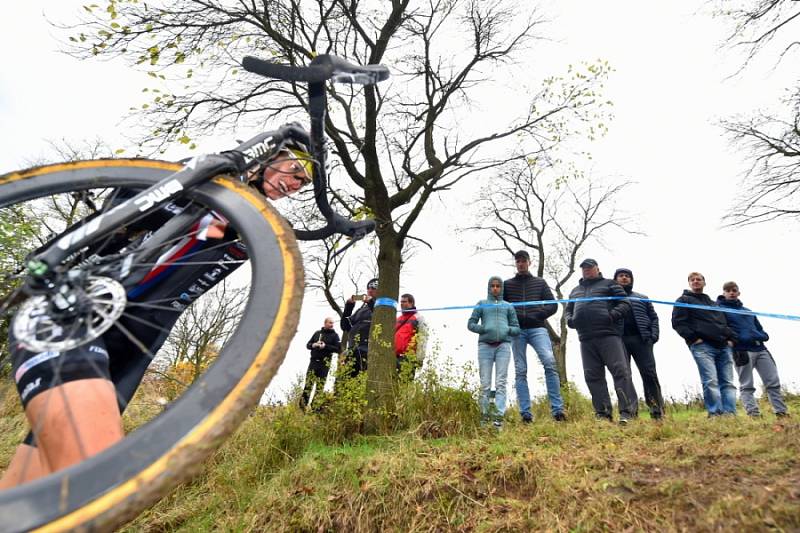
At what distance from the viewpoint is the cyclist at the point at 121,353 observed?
149 centimetres

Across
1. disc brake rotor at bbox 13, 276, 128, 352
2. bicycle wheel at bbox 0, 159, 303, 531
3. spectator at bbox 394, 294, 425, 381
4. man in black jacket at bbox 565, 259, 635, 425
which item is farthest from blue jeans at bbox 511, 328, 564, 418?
disc brake rotor at bbox 13, 276, 128, 352

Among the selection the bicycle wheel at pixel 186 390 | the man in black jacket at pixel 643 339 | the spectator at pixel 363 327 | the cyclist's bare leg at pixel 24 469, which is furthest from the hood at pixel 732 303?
the cyclist's bare leg at pixel 24 469

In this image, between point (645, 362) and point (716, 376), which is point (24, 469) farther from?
point (716, 376)

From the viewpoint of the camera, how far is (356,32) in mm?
8242

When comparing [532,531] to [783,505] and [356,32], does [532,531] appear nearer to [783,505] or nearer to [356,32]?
[783,505]

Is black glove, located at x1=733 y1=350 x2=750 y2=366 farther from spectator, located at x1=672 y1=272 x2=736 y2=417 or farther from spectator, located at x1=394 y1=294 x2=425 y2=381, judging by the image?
spectator, located at x1=394 y1=294 x2=425 y2=381

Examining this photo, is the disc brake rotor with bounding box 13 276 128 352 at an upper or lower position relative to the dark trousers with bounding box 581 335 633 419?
lower

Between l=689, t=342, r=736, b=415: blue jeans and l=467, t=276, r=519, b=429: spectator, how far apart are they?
2.46 metres

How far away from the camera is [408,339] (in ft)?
24.2

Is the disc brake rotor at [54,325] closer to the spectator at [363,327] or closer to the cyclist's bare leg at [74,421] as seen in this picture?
the cyclist's bare leg at [74,421]

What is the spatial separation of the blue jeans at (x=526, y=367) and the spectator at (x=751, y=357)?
2.47m

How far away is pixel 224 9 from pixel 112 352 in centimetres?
689

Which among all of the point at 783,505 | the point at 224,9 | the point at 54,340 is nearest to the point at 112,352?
the point at 54,340

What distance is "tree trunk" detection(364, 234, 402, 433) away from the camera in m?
5.72
